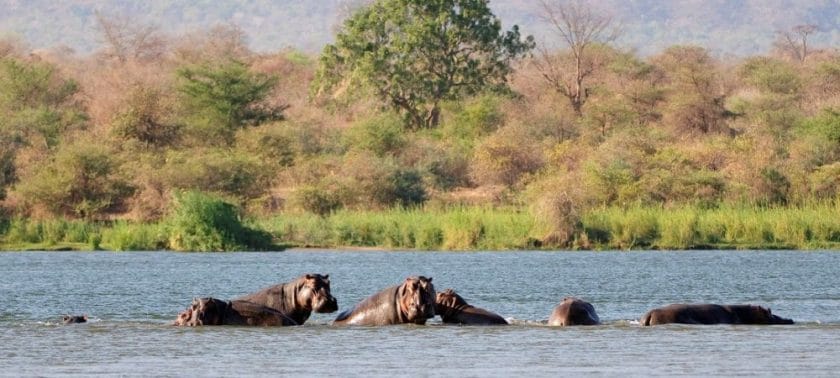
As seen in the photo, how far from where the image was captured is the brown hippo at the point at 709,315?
71.7ft

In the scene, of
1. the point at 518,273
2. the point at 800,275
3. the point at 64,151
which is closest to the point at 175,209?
the point at 64,151

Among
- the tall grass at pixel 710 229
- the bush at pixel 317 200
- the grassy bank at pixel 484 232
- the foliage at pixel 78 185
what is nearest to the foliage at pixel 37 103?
the foliage at pixel 78 185

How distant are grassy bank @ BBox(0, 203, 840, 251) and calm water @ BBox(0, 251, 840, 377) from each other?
6344 mm

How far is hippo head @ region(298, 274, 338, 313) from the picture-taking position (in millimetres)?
20672

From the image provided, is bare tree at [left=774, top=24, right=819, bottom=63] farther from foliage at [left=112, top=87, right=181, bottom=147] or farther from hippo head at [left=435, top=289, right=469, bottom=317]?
hippo head at [left=435, top=289, right=469, bottom=317]

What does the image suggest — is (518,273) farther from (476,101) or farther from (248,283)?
(476,101)

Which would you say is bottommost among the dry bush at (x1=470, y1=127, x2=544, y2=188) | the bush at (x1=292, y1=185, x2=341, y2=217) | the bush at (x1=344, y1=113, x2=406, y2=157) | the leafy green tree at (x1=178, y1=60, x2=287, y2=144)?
the bush at (x1=292, y1=185, x2=341, y2=217)

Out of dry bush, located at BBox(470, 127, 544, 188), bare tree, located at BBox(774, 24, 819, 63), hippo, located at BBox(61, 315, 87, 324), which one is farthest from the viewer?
bare tree, located at BBox(774, 24, 819, 63)

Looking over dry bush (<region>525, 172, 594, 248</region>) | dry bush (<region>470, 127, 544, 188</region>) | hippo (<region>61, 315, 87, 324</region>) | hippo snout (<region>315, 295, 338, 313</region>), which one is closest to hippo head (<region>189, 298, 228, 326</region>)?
hippo snout (<region>315, 295, 338, 313</region>)

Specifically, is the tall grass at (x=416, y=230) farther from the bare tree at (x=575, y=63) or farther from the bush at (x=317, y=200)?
the bare tree at (x=575, y=63)

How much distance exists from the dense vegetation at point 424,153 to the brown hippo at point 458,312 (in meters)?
25.4

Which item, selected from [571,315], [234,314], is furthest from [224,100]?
[571,315]

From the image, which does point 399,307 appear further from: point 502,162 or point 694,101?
point 694,101

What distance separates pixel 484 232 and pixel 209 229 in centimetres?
800
